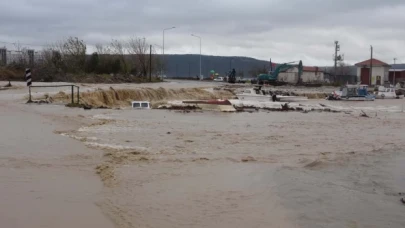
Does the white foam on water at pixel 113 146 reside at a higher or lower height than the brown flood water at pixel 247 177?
Answer: higher

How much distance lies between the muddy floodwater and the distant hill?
125329 millimetres

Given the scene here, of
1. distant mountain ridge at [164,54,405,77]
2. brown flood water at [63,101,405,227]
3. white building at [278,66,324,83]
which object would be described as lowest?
brown flood water at [63,101,405,227]

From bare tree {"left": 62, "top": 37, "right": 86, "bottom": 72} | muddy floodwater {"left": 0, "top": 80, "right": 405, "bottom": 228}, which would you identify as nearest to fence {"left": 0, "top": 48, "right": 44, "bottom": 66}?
bare tree {"left": 62, "top": 37, "right": 86, "bottom": 72}

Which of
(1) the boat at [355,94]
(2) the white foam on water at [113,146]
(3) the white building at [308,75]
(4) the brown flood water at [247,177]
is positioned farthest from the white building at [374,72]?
(2) the white foam on water at [113,146]

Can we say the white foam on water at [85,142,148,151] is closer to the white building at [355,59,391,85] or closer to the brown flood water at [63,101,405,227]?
the brown flood water at [63,101,405,227]

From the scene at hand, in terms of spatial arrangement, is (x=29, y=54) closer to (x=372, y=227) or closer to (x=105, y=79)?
(x=105, y=79)

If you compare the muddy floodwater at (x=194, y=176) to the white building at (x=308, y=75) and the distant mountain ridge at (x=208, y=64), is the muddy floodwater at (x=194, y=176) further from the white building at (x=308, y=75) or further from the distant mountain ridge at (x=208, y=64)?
the distant mountain ridge at (x=208, y=64)

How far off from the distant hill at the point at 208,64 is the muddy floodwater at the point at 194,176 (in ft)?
411

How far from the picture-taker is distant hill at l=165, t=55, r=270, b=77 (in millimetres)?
142000

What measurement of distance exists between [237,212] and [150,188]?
73.9 inches

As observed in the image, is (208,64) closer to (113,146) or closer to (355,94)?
(355,94)

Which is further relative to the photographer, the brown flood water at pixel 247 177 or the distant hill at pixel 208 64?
the distant hill at pixel 208 64

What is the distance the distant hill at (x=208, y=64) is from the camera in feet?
466

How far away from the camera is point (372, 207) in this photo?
7.44 metres
